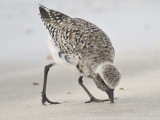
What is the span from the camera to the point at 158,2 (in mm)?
21250

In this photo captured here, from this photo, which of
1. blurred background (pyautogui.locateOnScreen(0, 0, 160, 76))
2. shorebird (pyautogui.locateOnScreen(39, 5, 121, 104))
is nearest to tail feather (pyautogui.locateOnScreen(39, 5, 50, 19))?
shorebird (pyautogui.locateOnScreen(39, 5, 121, 104))

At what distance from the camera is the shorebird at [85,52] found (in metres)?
8.67

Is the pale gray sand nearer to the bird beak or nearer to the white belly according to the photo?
the bird beak

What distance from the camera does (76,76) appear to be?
12.0 m

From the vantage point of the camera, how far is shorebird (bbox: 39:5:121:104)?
28.5 ft

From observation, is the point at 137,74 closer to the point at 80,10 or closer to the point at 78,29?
the point at 78,29

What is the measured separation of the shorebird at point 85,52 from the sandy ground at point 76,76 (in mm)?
490

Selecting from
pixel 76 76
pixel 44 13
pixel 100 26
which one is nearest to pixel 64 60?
pixel 44 13

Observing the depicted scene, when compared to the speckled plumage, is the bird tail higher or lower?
higher

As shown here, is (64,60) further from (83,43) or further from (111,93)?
(111,93)

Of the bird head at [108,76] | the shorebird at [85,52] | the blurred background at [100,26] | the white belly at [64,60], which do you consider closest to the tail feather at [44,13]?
the shorebird at [85,52]

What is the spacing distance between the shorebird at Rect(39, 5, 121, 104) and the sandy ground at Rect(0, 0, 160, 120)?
49 cm

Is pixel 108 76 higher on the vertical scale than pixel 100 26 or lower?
lower

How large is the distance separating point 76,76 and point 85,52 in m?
2.84
